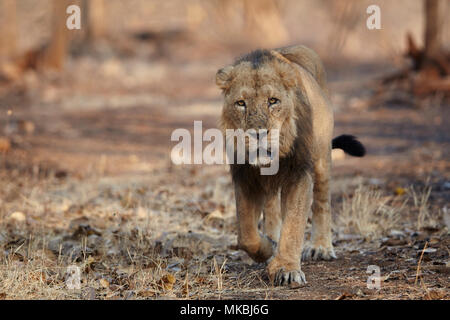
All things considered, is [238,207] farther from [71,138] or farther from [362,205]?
[71,138]

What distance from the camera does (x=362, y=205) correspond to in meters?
6.25

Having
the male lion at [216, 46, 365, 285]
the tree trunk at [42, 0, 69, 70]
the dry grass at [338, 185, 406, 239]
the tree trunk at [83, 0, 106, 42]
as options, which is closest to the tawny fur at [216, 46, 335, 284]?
the male lion at [216, 46, 365, 285]

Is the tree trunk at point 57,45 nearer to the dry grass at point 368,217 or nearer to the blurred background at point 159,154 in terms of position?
the blurred background at point 159,154

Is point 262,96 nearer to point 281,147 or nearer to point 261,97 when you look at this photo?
point 261,97

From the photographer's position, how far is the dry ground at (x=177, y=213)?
445 cm

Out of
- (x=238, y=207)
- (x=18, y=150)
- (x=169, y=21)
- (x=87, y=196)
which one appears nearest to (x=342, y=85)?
(x=18, y=150)

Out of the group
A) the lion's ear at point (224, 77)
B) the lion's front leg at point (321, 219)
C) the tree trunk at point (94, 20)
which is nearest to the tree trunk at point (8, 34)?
the tree trunk at point (94, 20)

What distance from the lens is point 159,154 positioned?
1112cm

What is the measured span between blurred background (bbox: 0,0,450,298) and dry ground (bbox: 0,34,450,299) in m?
0.03

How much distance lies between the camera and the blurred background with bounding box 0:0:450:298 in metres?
5.40

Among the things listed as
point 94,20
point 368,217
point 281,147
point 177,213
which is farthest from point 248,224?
point 94,20

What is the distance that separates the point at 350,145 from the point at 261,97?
1.57 meters

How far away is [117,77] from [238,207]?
17.6 m

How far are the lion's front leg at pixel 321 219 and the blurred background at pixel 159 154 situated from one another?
10.5 inches
